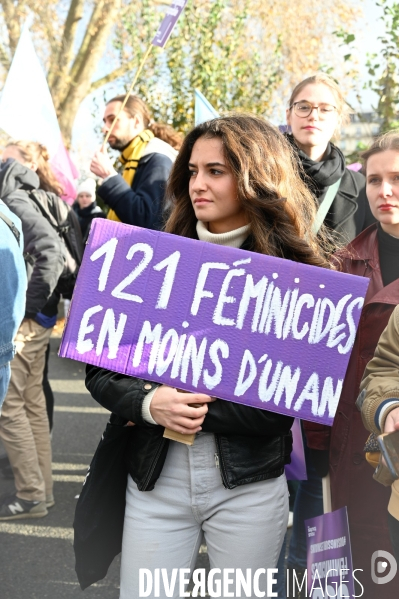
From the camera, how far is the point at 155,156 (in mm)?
4156

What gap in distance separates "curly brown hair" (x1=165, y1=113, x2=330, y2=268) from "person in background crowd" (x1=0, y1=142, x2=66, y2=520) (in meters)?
1.99

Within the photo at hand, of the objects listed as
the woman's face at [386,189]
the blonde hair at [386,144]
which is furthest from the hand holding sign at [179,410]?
the blonde hair at [386,144]

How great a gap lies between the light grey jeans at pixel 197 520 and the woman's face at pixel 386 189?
1008mm

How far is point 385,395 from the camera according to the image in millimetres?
2066

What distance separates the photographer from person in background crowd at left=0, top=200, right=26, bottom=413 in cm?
210

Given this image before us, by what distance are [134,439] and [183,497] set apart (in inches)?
9.2

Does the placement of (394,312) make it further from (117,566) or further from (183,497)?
(117,566)

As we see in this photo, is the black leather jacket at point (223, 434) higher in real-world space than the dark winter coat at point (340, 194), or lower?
lower

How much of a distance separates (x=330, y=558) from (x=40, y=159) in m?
3.15

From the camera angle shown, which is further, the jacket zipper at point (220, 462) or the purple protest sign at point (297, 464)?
the purple protest sign at point (297, 464)

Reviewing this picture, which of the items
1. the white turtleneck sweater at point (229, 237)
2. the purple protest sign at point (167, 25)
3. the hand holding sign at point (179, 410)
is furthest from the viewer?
the purple protest sign at point (167, 25)

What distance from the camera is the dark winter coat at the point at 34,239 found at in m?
4.08

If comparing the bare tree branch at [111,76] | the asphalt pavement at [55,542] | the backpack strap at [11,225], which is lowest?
the asphalt pavement at [55,542]

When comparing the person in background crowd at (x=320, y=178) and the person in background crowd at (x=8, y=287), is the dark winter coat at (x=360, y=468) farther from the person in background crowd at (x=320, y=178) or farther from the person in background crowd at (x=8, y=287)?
the person in background crowd at (x=8, y=287)
